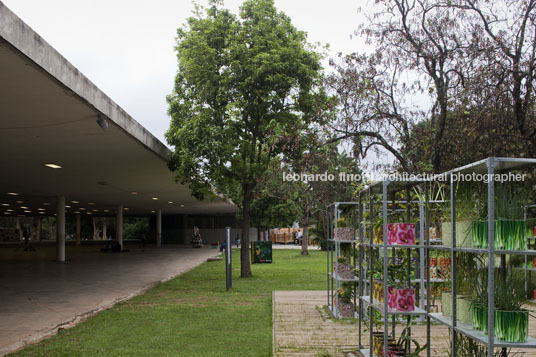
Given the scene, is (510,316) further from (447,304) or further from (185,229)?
(185,229)

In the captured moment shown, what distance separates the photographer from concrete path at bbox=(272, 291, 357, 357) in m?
6.83

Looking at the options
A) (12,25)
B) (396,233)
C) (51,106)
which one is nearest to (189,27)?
(51,106)

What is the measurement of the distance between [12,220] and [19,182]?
48.6 metres

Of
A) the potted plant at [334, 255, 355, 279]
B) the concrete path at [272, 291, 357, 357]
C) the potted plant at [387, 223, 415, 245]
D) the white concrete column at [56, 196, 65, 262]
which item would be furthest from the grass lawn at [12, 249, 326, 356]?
the white concrete column at [56, 196, 65, 262]

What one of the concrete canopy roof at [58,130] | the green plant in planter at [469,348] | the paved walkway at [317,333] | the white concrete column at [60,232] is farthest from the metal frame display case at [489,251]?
the white concrete column at [60,232]

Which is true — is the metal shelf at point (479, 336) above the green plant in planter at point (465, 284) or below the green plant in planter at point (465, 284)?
below

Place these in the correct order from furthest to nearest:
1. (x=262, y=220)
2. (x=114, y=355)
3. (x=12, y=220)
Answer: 1. (x=12, y=220)
2. (x=262, y=220)
3. (x=114, y=355)

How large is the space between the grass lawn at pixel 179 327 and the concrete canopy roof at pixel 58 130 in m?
3.45

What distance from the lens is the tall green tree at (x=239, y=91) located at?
14766mm

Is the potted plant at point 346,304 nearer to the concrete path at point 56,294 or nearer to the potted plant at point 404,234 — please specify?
the potted plant at point 404,234

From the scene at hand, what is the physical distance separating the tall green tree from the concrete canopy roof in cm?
125

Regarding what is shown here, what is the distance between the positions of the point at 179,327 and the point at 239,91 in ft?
27.7

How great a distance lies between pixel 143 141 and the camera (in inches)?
475

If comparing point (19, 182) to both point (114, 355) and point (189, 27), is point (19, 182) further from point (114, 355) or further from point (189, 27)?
point (114, 355)
